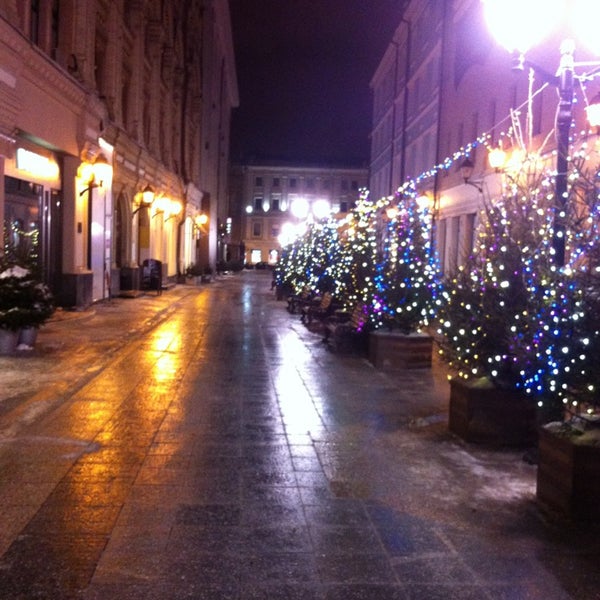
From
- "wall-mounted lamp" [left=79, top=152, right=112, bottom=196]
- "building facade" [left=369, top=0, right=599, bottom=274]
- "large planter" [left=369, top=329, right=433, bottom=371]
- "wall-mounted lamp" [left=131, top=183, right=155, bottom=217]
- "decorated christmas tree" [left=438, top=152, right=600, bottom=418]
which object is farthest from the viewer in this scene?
"wall-mounted lamp" [left=131, top=183, right=155, bottom=217]

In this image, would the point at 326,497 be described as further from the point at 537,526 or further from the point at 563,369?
the point at 563,369

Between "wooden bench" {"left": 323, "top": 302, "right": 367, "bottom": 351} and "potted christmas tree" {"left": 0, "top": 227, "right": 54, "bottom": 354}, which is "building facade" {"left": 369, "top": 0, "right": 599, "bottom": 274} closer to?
"wooden bench" {"left": 323, "top": 302, "right": 367, "bottom": 351}

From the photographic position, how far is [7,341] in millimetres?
12703

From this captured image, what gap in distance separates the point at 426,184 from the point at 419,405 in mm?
24787

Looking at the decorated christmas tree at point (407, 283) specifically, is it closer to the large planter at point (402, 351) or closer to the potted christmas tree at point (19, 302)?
the large planter at point (402, 351)

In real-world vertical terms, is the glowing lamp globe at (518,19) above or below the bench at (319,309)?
above

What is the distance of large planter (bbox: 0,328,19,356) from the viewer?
41.4 feet

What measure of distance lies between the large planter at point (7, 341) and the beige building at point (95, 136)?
3074 millimetres

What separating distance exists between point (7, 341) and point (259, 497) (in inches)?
310

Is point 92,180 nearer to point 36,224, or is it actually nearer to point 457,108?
point 36,224

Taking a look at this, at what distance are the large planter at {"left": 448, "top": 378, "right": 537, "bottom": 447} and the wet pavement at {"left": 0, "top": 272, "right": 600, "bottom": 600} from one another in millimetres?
192

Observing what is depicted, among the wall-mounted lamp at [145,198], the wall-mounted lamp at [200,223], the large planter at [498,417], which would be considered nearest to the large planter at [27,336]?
the large planter at [498,417]

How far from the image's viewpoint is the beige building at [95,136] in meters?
16.5

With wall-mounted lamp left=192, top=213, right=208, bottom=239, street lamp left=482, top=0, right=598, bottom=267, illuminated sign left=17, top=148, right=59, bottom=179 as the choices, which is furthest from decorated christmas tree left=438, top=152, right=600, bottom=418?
wall-mounted lamp left=192, top=213, right=208, bottom=239
